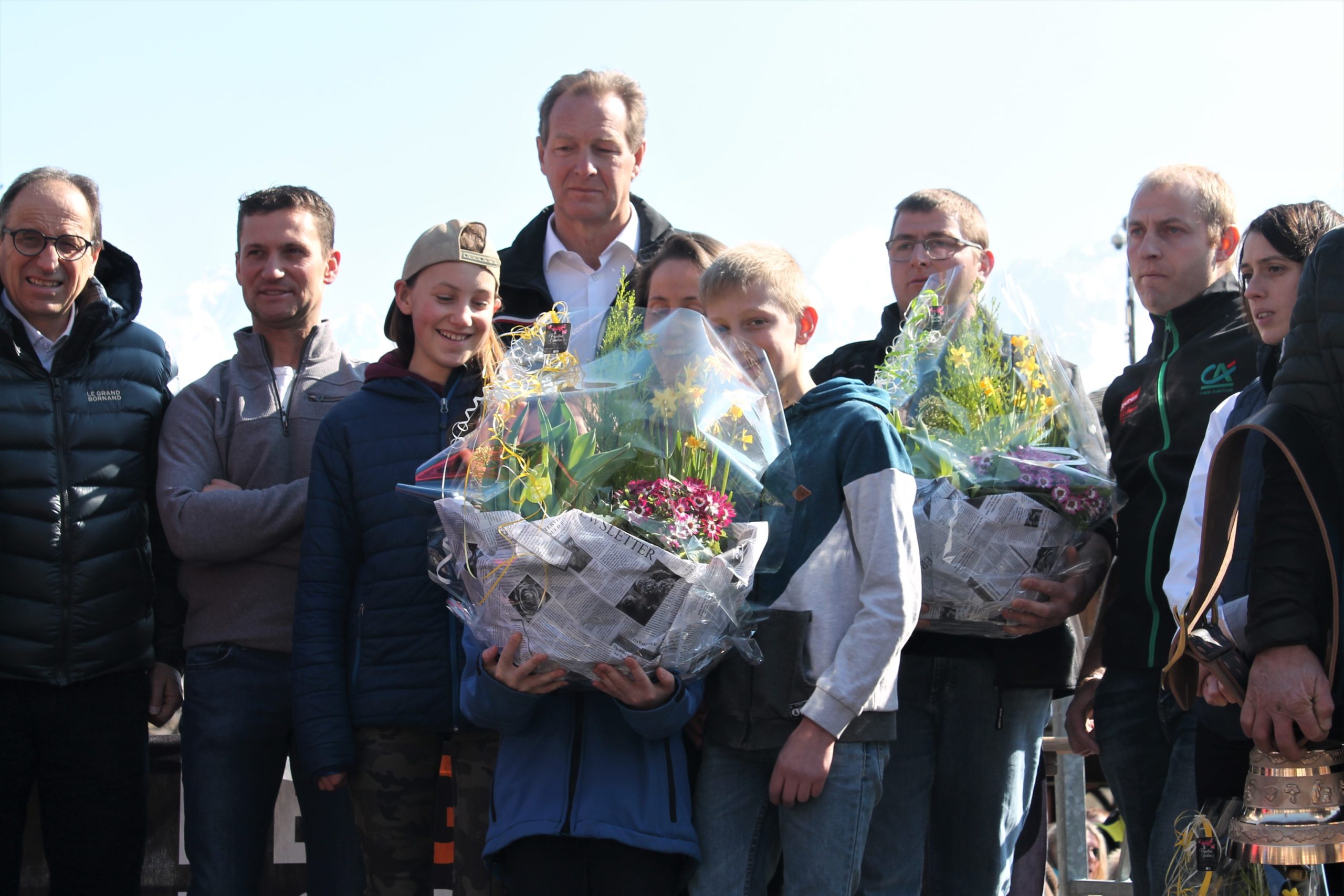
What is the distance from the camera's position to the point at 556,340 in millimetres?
2939

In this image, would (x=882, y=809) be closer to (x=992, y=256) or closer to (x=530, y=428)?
(x=530, y=428)

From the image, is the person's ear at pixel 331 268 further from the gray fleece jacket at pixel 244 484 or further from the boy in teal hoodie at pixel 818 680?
the boy in teal hoodie at pixel 818 680

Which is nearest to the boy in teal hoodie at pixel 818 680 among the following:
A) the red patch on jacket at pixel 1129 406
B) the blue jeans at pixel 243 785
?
the red patch on jacket at pixel 1129 406

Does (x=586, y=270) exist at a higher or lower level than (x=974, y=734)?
higher

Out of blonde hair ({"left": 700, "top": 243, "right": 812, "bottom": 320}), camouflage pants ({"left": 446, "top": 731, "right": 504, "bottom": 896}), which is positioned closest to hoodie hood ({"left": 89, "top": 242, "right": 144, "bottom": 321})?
camouflage pants ({"left": 446, "top": 731, "right": 504, "bottom": 896})

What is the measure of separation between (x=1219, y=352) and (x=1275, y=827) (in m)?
1.47

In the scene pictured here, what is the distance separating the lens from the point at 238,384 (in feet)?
12.7

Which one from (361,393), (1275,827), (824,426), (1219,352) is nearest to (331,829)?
(361,393)

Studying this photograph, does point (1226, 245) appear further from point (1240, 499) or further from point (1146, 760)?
point (1146, 760)

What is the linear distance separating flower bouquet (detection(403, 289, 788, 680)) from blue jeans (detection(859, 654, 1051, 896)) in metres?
0.76

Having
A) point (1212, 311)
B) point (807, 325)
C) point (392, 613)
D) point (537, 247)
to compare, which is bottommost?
point (392, 613)

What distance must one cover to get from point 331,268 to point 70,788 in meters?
1.80

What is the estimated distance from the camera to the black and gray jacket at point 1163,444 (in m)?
3.29

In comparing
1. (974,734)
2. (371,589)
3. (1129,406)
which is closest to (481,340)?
(371,589)
